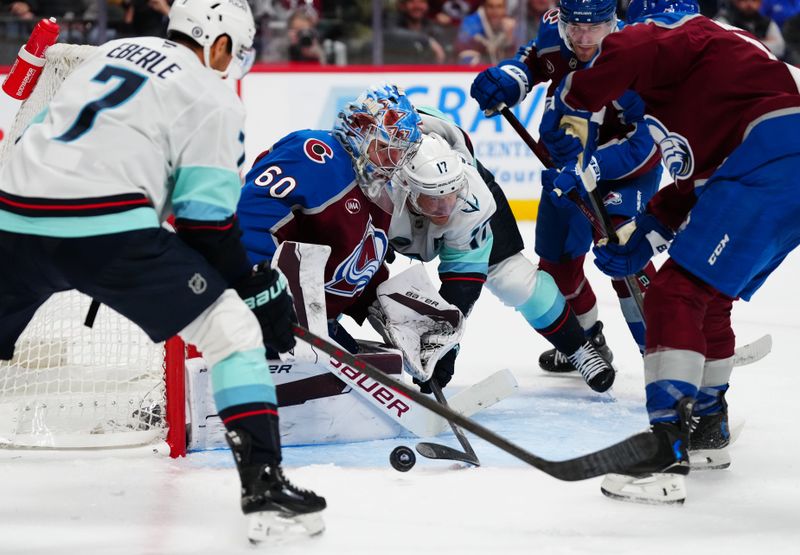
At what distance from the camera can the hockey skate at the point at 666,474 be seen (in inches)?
97.7

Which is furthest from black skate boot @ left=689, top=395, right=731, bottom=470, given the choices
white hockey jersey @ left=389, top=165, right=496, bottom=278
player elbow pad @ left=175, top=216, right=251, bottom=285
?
player elbow pad @ left=175, top=216, right=251, bottom=285

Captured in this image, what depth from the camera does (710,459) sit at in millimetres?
2818

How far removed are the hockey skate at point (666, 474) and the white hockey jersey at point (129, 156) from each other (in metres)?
1.02

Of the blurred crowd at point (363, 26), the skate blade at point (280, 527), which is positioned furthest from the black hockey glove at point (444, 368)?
the blurred crowd at point (363, 26)

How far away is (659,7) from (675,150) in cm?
63

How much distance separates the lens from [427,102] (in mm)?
6559

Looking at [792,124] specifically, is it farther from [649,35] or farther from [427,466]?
[427,466]

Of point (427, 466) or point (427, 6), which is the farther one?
point (427, 6)

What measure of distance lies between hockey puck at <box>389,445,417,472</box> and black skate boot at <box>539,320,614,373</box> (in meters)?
1.20

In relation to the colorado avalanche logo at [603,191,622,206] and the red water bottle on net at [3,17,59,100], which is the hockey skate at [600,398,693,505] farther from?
the red water bottle on net at [3,17,59,100]

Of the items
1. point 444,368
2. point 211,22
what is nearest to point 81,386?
point 444,368

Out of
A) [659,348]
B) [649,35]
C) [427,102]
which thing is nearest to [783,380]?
[659,348]

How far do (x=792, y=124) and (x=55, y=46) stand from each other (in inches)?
75.8

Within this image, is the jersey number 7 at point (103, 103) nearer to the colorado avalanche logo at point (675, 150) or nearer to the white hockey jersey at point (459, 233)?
the white hockey jersey at point (459, 233)
